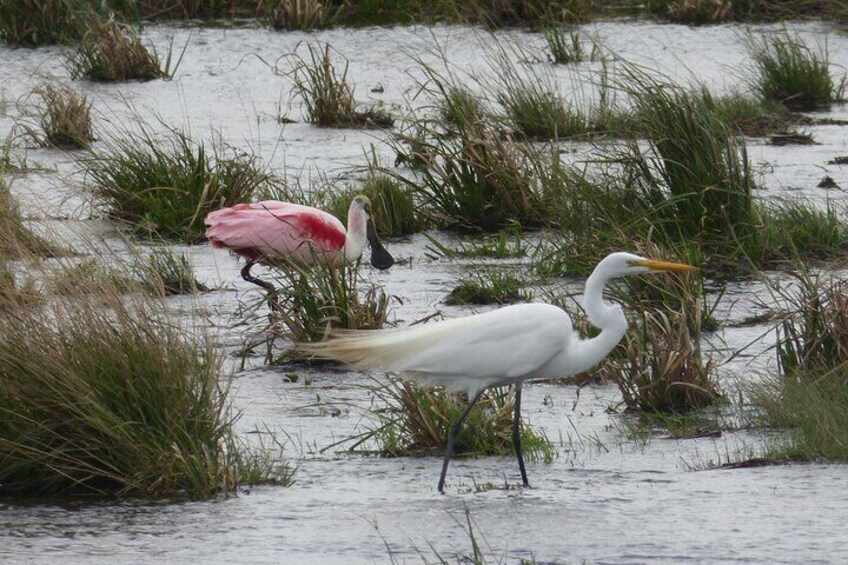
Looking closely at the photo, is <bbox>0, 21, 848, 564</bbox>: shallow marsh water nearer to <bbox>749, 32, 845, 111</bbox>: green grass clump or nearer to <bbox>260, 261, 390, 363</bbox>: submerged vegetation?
<bbox>260, 261, 390, 363</bbox>: submerged vegetation

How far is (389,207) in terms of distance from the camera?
1032 centimetres

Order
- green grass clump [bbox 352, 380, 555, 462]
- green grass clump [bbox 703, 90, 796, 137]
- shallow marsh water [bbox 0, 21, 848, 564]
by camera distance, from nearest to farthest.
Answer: shallow marsh water [bbox 0, 21, 848, 564] < green grass clump [bbox 352, 380, 555, 462] < green grass clump [bbox 703, 90, 796, 137]

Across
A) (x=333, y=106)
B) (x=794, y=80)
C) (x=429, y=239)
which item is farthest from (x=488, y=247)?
(x=794, y=80)

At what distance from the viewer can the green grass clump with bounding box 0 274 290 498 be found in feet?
18.9

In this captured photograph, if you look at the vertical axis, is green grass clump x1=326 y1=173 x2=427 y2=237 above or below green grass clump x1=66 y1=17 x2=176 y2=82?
below

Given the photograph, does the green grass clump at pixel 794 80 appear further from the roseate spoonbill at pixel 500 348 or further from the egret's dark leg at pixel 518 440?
the egret's dark leg at pixel 518 440

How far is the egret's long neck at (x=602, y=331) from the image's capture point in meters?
6.12

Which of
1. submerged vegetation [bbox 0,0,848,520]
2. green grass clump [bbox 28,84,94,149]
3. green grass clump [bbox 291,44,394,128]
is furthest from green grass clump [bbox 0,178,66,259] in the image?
green grass clump [bbox 291,44,394,128]

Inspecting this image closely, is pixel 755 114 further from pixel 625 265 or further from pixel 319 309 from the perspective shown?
pixel 625 265

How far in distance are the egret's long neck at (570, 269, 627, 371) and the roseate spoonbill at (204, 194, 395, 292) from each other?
235cm

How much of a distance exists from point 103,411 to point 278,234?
284cm

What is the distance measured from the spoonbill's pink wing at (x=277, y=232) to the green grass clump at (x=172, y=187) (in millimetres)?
1414

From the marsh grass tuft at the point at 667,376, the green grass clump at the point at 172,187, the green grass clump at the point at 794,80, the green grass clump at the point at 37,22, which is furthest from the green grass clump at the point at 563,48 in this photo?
the marsh grass tuft at the point at 667,376

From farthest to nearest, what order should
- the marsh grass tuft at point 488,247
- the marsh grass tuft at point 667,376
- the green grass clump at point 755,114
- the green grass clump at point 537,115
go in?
the green grass clump at point 755,114
the green grass clump at point 537,115
the marsh grass tuft at point 488,247
the marsh grass tuft at point 667,376
